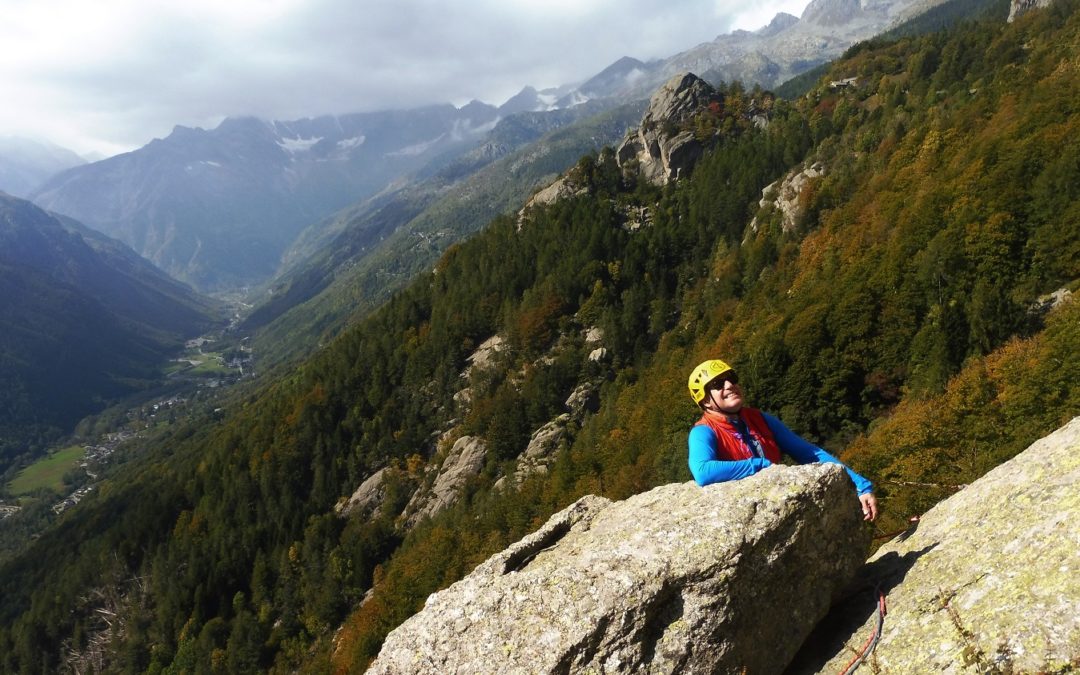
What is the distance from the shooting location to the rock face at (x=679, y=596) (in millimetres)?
8609

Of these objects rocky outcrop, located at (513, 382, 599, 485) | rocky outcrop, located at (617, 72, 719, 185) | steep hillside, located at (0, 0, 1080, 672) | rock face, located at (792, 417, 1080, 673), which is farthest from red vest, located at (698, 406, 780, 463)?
rocky outcrop, located at (617, 72, 719, 185)

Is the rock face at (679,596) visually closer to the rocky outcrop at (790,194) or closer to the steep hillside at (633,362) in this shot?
the steep hillside at (633,362)

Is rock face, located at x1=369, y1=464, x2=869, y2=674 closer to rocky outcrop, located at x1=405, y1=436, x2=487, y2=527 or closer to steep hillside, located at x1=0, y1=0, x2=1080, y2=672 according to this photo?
steep hillside, located at x1=0, y1=0, x2=1080, y2=672

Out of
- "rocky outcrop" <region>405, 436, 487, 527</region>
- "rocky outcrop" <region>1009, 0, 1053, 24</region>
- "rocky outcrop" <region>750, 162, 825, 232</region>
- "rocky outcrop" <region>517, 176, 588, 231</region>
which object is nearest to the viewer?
"rocky outcrop" <region>750, 162, 825, 232</region>

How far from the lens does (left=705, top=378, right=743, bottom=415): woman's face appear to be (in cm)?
968

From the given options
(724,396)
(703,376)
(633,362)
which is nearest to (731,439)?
(724,396)

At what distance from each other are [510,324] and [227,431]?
397 ft

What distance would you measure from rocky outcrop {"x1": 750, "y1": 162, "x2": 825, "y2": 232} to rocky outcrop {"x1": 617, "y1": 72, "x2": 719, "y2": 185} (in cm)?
3748

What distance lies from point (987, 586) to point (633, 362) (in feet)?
356

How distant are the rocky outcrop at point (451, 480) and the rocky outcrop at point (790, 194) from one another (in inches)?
3122

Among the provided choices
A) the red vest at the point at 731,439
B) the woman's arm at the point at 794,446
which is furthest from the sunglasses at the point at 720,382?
the woman's arm at the point at 794,446

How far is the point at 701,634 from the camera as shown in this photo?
880 cm

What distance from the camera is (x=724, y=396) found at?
32.0ft

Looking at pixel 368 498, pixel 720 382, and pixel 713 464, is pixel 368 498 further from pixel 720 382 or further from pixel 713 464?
pixel 720 382
